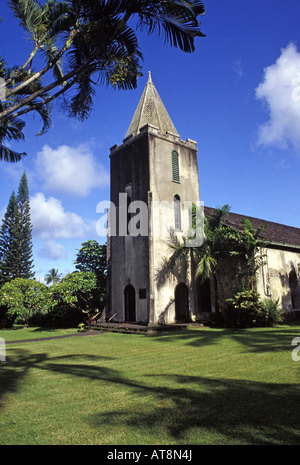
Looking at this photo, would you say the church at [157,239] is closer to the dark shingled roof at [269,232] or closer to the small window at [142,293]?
the small window at [142,293]

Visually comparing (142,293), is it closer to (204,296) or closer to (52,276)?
(204,296)

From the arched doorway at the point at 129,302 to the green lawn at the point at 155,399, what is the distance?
10670 mm

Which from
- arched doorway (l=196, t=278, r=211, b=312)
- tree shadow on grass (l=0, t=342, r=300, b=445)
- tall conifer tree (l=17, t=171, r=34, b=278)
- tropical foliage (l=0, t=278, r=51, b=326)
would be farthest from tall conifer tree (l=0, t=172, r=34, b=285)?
tree shadow on grass (l=0, t=342, r=300, b=445)

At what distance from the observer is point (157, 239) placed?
58.6 ft

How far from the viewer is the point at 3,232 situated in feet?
160

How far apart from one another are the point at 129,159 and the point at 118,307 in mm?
9498

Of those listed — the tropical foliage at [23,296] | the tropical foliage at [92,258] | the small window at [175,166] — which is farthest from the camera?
the tropical foliage at [92,258]

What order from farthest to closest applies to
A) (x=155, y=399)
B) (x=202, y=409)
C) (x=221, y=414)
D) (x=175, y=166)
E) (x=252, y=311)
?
(x=175, y=166), (x=252, y=311), (x=155, y=399), (x=202, y=409), (x=221, y=414)

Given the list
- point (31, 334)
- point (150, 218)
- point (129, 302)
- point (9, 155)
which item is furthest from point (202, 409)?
point (129, 302)

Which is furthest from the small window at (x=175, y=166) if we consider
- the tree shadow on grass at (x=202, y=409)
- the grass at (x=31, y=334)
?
the tree shadow on grass at (x=202, y=409)

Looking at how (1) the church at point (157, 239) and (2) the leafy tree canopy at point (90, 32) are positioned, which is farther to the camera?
(1) the church at point (157, 239)

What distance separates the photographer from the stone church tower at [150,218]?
17.7 meters

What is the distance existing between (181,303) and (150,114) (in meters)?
12.7
